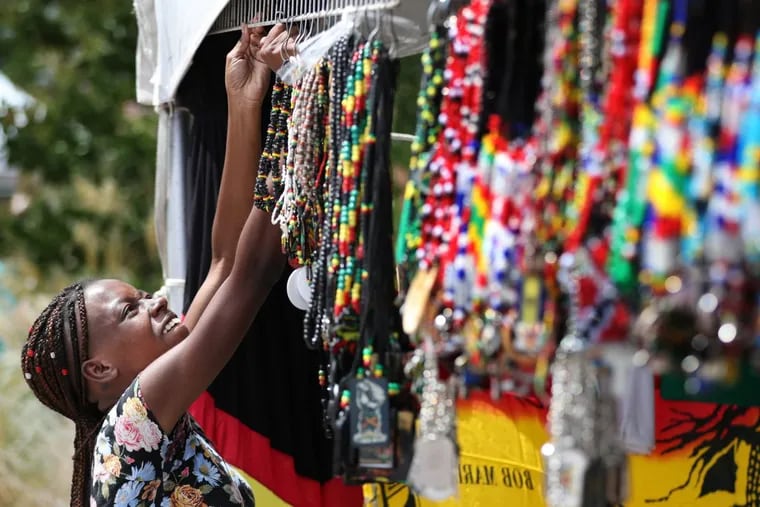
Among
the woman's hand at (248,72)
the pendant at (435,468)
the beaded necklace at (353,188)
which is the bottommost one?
the pendant at (435,468)

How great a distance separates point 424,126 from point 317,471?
1321 millimetres

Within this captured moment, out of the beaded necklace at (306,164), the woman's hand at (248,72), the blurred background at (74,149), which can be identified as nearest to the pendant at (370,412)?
the beaded necklace at (306,164)

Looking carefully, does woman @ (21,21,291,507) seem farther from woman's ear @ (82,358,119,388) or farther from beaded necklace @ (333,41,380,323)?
beaded necklace @ (333,41,380,323)

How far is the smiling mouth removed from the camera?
2387mm

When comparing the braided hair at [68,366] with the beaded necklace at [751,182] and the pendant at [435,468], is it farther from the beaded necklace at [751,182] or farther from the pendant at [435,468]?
the beaded necklace at [751,182]

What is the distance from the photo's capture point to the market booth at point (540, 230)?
1108 mm

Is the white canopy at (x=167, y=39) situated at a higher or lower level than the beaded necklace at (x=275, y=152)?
higher

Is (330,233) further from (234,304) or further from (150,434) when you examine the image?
(150,434)

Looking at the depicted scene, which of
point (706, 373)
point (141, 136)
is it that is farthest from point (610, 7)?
point (141, 136)

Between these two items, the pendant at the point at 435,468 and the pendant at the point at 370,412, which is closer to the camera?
the pendant at the point at 435,468

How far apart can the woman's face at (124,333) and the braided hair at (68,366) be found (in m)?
0.02

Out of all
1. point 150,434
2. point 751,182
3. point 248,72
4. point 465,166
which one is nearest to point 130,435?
point 150,434

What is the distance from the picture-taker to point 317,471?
2.61 m

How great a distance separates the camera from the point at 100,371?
2.36 metres
